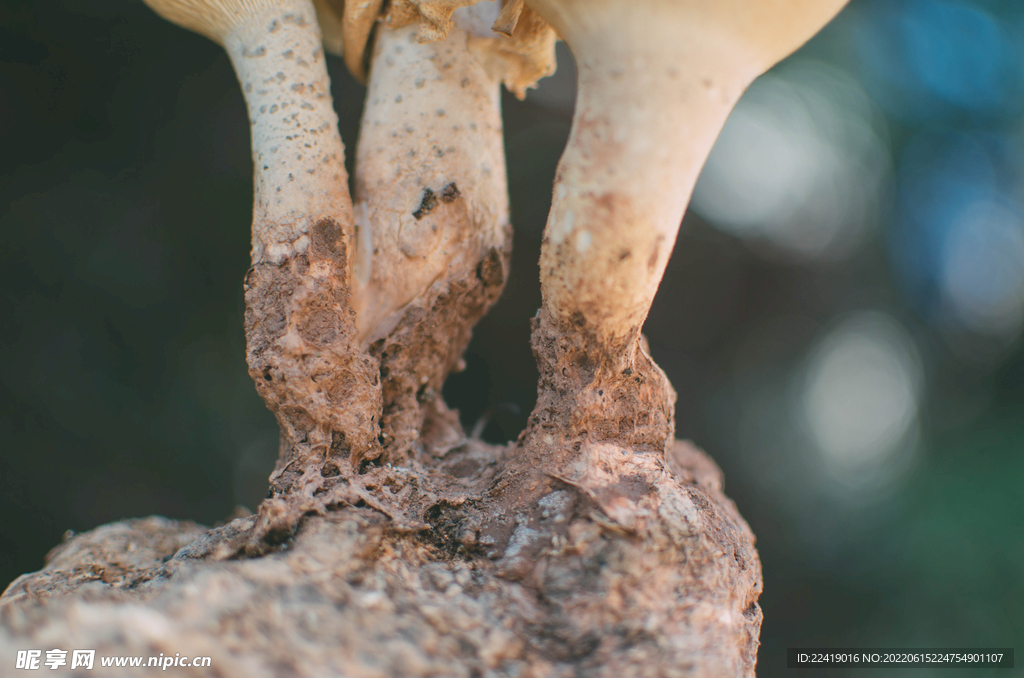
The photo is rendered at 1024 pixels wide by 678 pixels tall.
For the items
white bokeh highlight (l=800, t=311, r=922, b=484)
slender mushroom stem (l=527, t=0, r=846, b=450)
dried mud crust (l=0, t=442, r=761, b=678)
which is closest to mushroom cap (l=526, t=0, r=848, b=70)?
slender mushroom stem (l=527, t=0, r=846, b=450)

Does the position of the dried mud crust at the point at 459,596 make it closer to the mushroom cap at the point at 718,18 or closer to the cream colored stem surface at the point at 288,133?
the cream colored stem surface at the point at 288,133

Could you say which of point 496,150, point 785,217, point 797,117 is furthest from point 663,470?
point 797,117

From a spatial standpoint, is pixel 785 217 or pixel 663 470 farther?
pixel 785 217

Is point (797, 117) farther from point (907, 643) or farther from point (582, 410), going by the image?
point (907, 643)

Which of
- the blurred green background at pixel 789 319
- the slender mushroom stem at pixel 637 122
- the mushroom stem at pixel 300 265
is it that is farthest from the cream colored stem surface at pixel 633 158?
the blurred green background at pixel 789 319

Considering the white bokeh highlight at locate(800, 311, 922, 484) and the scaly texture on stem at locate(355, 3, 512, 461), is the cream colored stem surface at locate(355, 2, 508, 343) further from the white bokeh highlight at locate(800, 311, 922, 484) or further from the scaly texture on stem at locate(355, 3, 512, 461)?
the white bokeh highlight at locate(800, 311, 922, 484)

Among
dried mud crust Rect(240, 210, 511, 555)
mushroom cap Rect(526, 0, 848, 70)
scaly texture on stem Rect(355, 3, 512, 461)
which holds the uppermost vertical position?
mushroom cap Rect(526, 0, 848, 70)
